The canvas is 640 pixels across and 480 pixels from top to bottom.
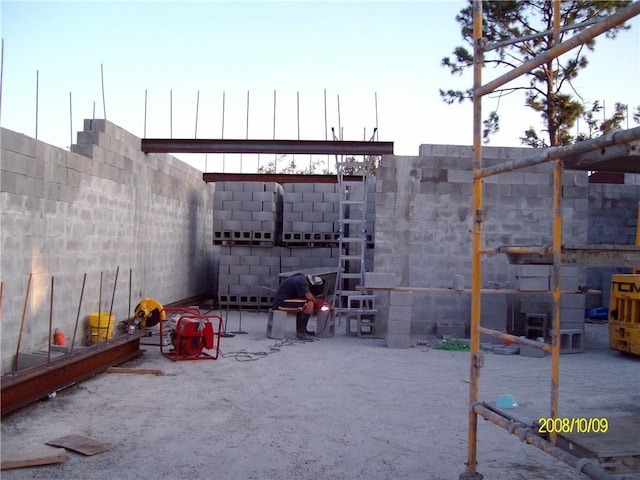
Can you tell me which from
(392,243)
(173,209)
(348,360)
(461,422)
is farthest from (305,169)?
(461,422)

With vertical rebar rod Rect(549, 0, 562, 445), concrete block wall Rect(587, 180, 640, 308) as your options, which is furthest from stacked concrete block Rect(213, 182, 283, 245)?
vertical rebar rod Rect(549, 0, 562, 445)

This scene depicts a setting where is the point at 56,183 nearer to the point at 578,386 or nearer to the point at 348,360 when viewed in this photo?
the point at 348,360

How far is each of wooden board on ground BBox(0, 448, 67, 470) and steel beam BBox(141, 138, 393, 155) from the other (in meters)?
8.36

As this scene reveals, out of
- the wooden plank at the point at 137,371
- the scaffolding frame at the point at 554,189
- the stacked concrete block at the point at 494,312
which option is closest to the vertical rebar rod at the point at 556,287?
the scaffolding frame at the point at 554,189

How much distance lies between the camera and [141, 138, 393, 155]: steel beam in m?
12.4

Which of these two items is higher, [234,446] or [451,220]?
[451,220]

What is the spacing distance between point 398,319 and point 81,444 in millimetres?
6566

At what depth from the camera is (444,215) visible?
38.9 feet

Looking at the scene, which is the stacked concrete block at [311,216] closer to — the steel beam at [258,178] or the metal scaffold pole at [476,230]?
the steel beam at [258,178]

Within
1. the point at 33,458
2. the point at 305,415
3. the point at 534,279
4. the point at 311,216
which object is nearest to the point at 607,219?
the point at 534,279

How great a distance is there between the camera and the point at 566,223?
12.1m

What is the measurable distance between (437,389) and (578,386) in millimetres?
2046

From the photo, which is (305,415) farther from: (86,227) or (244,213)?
(244,213)

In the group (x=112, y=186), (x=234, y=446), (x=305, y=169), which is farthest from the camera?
(x=305, y=169)
